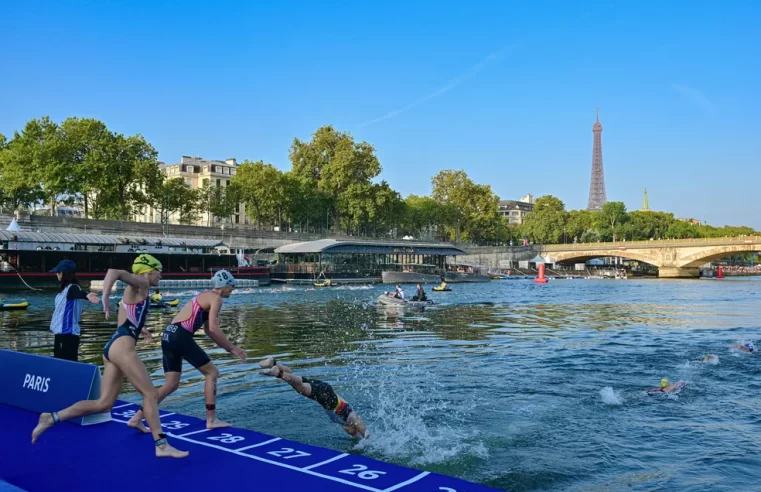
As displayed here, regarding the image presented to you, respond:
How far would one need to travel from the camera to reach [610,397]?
13727 mm

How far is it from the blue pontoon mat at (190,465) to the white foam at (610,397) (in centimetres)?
806

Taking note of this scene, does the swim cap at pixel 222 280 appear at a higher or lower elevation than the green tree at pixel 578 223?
lower

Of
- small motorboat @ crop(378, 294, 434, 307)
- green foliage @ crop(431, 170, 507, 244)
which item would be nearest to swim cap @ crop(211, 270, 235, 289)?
small motorboat @ crop(378, 294, 434, 307)

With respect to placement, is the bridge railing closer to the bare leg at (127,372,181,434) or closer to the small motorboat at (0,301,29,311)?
the small motorboat at (0,301,29,311)

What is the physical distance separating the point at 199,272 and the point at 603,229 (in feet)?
Result: 374

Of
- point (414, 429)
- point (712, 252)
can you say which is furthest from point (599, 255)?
point (414, 429)

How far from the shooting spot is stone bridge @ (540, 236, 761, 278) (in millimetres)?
100750

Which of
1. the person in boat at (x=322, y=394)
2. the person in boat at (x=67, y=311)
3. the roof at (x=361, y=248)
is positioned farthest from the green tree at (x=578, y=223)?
the person in boat at (x=67, y=311)

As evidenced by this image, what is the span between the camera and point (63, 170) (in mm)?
67000

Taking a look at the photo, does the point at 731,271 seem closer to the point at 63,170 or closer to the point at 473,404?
the point at 63,170

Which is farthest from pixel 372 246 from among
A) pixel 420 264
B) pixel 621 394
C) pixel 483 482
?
pixel 483 482

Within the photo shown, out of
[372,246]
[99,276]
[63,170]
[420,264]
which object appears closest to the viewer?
[99,276]

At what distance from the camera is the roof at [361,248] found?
7625 centimetres

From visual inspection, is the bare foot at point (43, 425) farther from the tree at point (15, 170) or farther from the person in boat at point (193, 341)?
the tree at point (15, 170)
